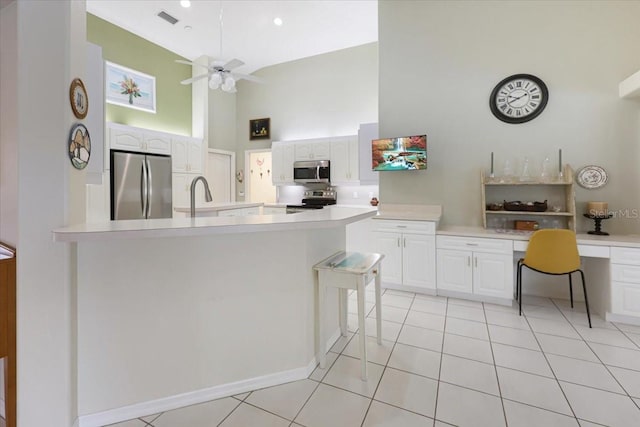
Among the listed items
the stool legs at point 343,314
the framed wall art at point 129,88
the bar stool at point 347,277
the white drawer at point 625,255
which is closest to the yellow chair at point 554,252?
the white drawer at point 625,255

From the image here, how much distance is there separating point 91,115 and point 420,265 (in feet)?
11.1

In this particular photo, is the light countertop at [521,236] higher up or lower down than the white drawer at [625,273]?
higher up

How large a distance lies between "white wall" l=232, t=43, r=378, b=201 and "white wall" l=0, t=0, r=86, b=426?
482 centimetres

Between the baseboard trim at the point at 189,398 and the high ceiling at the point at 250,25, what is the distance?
486 centimetres

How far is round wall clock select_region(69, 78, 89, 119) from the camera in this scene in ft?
4.91

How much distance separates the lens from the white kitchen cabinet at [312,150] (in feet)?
18.7

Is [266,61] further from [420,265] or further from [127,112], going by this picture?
[420,265]

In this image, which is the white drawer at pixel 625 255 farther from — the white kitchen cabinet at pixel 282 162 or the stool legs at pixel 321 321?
the white kitchen cabinet at pixel 282 162

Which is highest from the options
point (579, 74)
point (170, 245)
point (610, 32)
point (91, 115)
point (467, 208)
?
point (610, 32)

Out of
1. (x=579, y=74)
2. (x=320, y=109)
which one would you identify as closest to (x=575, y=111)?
(x=579, y=74)

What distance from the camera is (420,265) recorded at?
3.48 metres

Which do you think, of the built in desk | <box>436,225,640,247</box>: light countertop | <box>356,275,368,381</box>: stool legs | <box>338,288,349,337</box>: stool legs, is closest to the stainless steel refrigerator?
<box>338,288,349,337</box>: stool legs

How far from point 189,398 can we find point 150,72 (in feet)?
19.0

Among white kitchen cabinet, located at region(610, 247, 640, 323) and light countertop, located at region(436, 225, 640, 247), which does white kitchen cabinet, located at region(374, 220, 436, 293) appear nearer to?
light countertop, located at region(436, 225, 640, 247)
